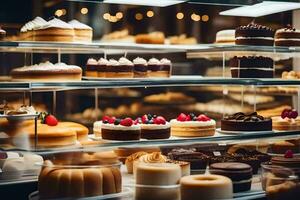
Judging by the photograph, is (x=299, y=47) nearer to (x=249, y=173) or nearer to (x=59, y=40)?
(x=249, y=173)

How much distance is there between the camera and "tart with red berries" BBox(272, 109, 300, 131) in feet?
16.3

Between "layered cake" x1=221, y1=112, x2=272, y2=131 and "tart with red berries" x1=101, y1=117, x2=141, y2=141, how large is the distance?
86 centimetres

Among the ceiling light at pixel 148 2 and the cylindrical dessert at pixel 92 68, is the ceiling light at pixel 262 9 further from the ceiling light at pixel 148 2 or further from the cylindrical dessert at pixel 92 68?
the cylindrical dessert at pixel 92 68

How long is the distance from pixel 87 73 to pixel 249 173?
4.86 feet

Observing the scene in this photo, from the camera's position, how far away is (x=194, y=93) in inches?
210

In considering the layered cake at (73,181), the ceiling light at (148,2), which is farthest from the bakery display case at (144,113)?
the ceiling light at (148,2)

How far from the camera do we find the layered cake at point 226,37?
508 centimetres

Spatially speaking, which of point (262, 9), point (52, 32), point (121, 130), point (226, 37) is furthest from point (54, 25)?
point (262, 9)

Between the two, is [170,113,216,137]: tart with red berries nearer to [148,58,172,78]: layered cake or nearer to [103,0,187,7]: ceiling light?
[148,58,172,78]: layered cake

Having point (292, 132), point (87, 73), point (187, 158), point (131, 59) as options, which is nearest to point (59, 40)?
point (87, 73)

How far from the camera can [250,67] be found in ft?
16.1

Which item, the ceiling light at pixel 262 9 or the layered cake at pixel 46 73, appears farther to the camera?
the ceiling light at pixel 262 9

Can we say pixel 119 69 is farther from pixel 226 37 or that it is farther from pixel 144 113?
pixel 226 37

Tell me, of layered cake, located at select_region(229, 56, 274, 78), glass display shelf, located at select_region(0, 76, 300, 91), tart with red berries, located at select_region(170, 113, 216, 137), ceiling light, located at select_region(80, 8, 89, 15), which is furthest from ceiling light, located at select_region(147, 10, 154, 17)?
tart with red berries, located at select_region(170, 113, 216, 137)
